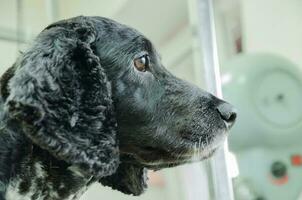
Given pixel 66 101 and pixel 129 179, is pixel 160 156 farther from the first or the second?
pixel 66 101

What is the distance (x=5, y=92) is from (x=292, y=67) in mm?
1162

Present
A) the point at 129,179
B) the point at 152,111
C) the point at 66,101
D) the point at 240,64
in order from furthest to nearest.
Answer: the point at 240,64, the point at 129,179, the point at 152,111, the point at 66,101

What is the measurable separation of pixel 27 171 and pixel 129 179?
254 mm

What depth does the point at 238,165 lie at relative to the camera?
5.79 feet

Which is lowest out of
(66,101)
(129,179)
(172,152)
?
(129,179)

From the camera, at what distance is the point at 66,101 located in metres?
0.84

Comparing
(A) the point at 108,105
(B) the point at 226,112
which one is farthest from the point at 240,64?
(A) the point at 108,105

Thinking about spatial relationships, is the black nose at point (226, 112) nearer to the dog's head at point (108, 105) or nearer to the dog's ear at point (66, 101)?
the dog's head at point (108, 105)

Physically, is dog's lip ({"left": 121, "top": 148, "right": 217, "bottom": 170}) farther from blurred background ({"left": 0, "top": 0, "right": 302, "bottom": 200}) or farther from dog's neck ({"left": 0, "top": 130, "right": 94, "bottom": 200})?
blurred background ({"left": 0, "top": 0, "right": 302, "bottom": 200})

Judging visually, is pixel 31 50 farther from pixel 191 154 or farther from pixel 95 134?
pixel 191 154

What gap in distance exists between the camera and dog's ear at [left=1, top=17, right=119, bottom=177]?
2.63 feet

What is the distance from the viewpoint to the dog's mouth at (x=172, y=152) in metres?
0.98

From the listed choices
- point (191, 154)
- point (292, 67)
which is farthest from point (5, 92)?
point (292, 67)

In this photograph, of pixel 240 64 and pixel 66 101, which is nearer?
pixel 66 101
